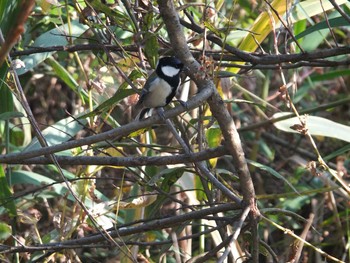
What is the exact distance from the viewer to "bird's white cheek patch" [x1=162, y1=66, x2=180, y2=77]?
2130 millimetres

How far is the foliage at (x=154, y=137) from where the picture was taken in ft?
6.21

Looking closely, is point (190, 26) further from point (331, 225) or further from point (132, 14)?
point (331, 225)

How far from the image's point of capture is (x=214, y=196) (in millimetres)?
2398

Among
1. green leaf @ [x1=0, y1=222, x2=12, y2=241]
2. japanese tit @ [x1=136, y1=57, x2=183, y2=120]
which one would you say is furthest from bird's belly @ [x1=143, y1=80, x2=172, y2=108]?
green leaf @ [x1=0, y1=222, x2=12, y2=241]

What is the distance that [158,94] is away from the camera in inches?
86.5

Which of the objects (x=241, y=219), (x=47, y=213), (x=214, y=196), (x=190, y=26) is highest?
(x=190, y=26)

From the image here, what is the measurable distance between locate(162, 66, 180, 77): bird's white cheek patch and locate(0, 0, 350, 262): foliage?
0.07 metres

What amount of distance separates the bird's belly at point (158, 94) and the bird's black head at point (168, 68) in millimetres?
33

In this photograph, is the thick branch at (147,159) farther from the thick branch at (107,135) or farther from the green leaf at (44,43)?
the green leaf at (44,43)

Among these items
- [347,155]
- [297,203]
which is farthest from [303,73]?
[297,203]

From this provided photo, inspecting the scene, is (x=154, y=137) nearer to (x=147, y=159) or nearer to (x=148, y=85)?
(x=148, y=85)

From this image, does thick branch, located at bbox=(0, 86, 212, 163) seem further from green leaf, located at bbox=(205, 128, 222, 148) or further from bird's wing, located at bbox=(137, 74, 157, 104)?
green leaf, located at bbox=(205, 128, 222, 148)

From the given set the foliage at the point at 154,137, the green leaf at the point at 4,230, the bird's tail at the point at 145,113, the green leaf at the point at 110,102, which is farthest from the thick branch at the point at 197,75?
the green leaf at the point at 4,230

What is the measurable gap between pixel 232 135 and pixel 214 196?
71 centimetres
